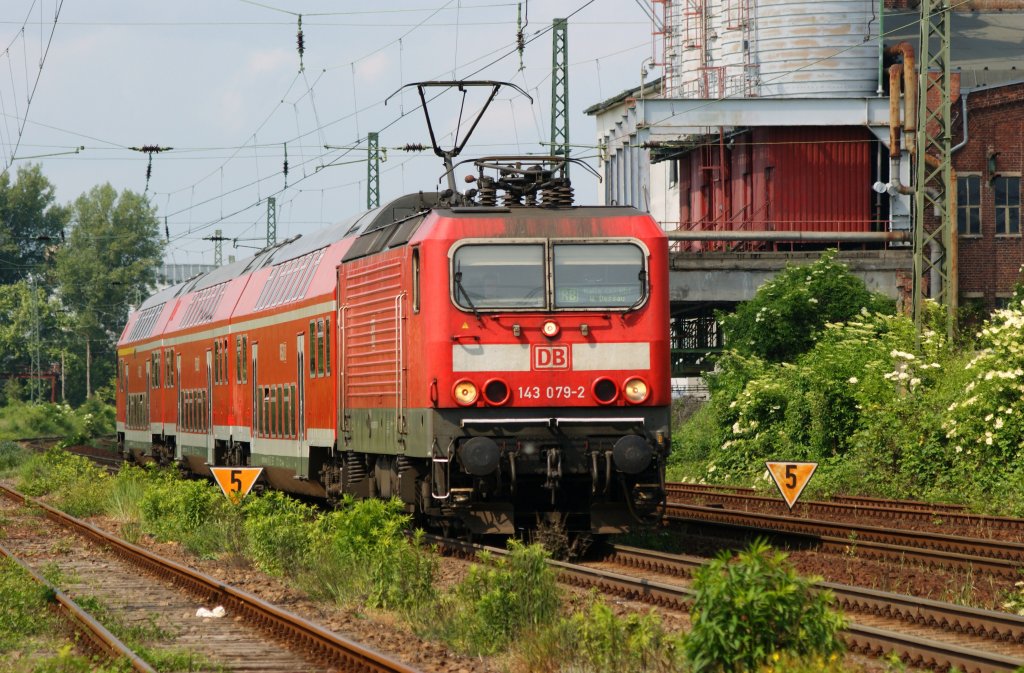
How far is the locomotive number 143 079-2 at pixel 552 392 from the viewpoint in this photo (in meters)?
14.6

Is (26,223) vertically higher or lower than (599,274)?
higher

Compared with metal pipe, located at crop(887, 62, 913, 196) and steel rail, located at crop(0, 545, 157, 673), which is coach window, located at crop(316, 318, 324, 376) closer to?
steel rail, located at crop(0, 545, 157, 673)

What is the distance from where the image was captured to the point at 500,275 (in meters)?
14.9

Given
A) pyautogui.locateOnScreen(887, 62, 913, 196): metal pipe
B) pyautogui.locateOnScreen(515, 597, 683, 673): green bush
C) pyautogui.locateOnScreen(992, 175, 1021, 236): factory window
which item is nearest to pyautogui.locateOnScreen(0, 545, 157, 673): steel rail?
pyautogui.locateOnScreen(515, 597, 683, 673): green bush

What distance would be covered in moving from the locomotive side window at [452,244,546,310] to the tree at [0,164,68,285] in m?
87.2

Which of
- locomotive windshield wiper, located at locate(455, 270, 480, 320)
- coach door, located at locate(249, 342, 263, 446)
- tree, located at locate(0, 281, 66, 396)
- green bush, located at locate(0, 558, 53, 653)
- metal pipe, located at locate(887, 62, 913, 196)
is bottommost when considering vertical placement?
green bush, located at locate(0, 558, 53, 653)

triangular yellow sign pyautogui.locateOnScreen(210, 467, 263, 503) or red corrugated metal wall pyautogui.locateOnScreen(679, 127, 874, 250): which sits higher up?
red corrugated metal wall pyautogui.locateOnScreen(679, 127, 874, 250)

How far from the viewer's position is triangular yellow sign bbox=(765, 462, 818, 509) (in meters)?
16.7

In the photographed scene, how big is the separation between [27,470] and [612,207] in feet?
79.9

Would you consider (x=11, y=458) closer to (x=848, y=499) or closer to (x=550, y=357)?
(x=848, y=499)

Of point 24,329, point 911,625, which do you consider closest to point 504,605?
point 911,625

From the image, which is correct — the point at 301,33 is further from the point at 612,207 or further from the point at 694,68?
the point at 694,68

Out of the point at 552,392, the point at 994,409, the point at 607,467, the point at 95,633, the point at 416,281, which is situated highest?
the point at 416,281

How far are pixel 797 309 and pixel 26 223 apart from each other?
3001 inches
